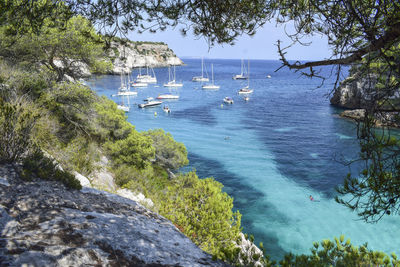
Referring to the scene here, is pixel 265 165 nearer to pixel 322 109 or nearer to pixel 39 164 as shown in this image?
pixel 39 164

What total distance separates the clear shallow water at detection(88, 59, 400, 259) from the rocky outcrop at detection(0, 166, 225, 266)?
9.49ft

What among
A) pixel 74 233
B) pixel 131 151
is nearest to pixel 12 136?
pixel 74 233

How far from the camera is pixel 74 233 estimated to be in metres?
3.67

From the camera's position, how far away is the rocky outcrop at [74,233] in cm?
306

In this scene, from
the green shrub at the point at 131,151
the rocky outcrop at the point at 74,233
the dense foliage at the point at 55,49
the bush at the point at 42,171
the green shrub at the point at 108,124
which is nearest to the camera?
the rocky outcrop at the point at 74,233

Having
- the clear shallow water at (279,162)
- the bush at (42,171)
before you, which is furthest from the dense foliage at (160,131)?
the clear shallow water at (279,162)

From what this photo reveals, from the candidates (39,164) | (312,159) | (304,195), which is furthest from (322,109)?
(39,164)

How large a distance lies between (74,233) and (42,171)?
7.94 ft

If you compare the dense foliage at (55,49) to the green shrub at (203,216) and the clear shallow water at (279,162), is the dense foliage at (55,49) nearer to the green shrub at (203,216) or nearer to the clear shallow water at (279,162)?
the clear shallow water at (279,162)

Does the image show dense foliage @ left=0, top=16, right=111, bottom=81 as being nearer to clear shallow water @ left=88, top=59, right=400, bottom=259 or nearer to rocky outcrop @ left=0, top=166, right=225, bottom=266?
clear shallow water @ left=88, top=59, right=400, bottom=259

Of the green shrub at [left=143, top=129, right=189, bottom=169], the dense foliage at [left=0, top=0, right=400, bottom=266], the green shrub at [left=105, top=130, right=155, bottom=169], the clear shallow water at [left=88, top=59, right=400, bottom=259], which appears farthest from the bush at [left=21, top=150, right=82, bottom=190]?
the green shrub at [left=143, top=129, right=189, bottom=169]

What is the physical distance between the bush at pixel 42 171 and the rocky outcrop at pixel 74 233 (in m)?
0.19

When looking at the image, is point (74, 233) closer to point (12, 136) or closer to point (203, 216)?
point (12, 136)

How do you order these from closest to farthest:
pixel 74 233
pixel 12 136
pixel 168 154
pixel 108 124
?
pixel 74 233 → pixel 12 136 → pixel 108 124 → pixel 168 154
